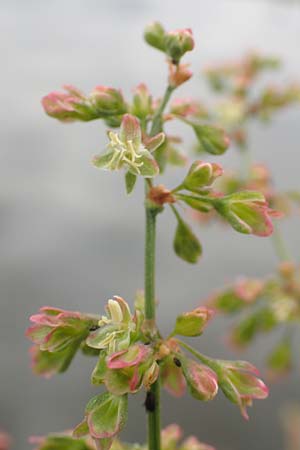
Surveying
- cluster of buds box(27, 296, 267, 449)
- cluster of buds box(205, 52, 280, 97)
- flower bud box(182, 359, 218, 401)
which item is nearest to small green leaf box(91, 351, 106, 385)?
cluster of buds box(27, 296, 267, 449)

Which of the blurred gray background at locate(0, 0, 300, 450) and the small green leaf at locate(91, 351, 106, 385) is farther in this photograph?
the blurred gray background at locate(0, 0, 300, 450)

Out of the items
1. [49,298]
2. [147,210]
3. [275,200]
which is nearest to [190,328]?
[147,210]

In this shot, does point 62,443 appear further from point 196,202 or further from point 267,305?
point 267,305

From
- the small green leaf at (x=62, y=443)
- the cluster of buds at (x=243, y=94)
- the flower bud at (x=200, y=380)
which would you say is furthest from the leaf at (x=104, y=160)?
the cluster of buds at (x=243, y=94)

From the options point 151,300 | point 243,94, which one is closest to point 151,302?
point 151,300

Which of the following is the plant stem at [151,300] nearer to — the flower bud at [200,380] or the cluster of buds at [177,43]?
the flower bud at [200,380]

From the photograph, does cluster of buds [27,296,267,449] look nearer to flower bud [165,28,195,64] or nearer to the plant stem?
→ the plant stem

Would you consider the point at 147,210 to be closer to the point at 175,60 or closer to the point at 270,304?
the point at 175,60
